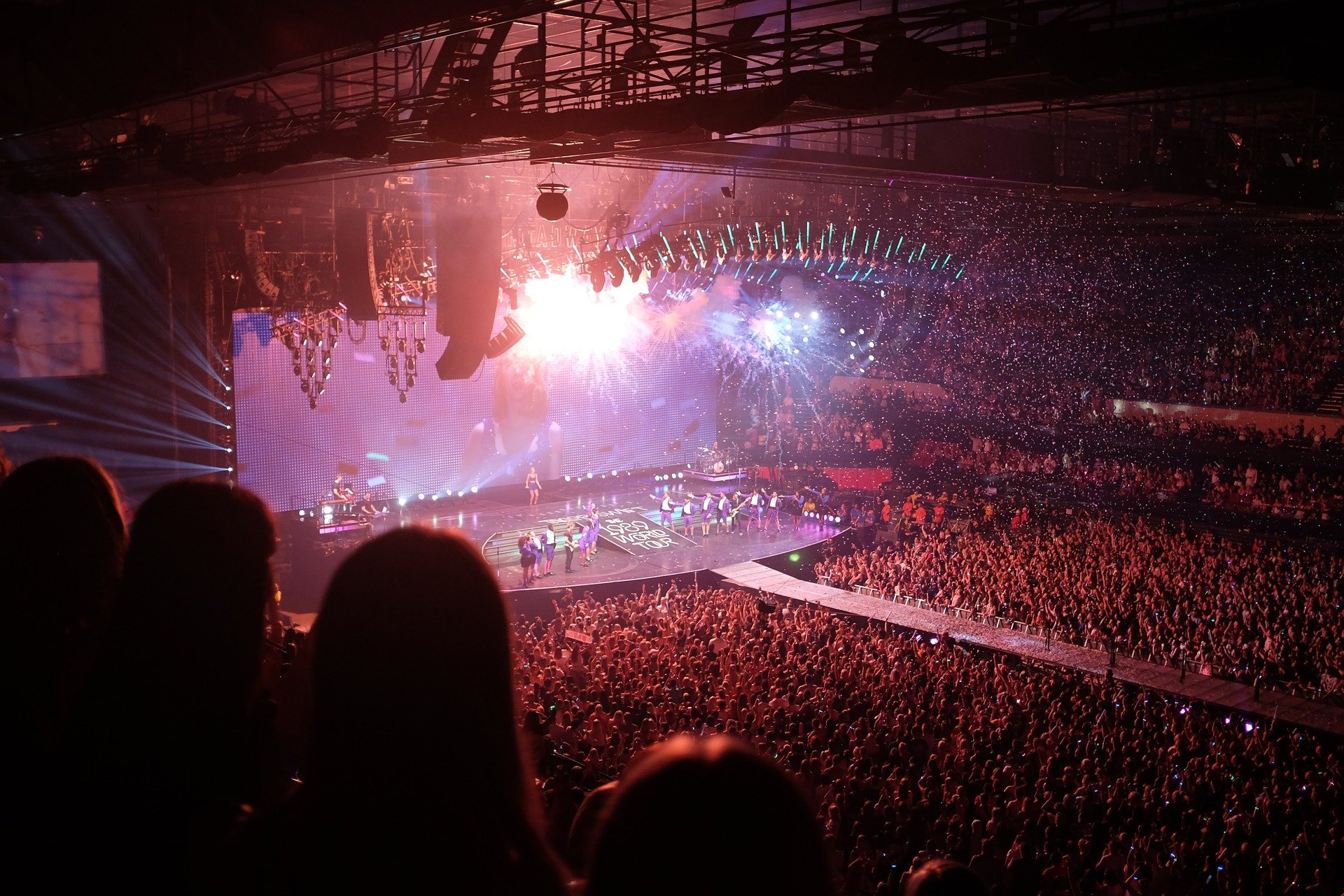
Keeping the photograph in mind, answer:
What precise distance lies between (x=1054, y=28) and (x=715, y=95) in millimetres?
2324

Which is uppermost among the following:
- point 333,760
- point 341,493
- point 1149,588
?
point 333,760

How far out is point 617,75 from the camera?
7469 millimetres

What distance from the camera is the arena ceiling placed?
16.6ft

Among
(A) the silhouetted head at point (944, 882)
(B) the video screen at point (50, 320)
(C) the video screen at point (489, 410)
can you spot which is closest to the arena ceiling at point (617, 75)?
(B) the video screen at point (50, 320)

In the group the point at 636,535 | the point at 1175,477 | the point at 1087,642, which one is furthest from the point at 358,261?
the point at 1175,477

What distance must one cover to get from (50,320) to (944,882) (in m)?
15.3

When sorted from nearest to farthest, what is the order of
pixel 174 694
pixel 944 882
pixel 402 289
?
pixel 174 694
pixel 944 882
pixel 402 289

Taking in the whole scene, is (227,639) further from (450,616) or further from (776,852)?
(776,852)

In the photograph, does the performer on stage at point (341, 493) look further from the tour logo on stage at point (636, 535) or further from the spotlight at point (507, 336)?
the tour logo on stage at point (636, 535)

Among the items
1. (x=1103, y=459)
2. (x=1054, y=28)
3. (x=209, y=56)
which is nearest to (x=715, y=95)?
(x=1054, y=28)

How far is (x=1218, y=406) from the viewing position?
2108 centimetres

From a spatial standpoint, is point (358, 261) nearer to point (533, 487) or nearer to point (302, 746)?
point (533, 487)

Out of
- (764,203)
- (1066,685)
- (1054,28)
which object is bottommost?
(1066,685)

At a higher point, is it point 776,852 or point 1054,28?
point 1054,28
